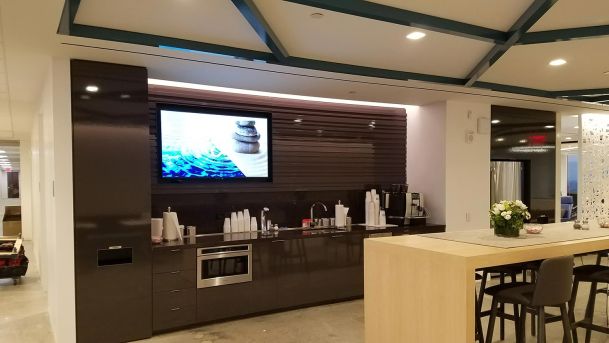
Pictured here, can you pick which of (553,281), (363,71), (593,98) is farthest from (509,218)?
(593,98)

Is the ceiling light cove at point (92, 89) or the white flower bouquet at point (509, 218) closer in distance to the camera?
the white flower bouquet at point (509, 218)

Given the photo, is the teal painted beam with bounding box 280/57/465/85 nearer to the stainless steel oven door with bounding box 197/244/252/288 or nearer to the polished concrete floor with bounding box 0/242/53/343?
the stainless steel oven door with bounding box 197/244/252/288

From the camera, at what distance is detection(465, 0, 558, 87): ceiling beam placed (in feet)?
10.2

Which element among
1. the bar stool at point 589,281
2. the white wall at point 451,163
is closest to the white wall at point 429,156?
the white wall at point 451,163

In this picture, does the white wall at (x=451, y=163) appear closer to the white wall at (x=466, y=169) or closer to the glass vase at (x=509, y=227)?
the white wall at (x=466, y=169)

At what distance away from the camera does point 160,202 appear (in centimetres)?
473

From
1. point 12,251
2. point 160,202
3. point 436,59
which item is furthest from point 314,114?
point 12,251

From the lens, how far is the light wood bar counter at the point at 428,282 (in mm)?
2559

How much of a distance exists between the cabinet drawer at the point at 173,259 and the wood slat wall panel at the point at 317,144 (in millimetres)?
847

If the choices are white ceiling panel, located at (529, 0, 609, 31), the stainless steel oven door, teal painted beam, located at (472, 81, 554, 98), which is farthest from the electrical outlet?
the stainless steel oven door

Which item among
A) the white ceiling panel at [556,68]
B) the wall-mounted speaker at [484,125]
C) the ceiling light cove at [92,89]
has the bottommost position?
the wall-mounted speaker at [484,125]

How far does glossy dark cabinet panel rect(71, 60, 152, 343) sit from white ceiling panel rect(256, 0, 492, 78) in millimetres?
1573

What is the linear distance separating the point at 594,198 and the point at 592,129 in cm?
124

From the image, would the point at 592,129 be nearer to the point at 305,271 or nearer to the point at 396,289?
the point at 305,271
